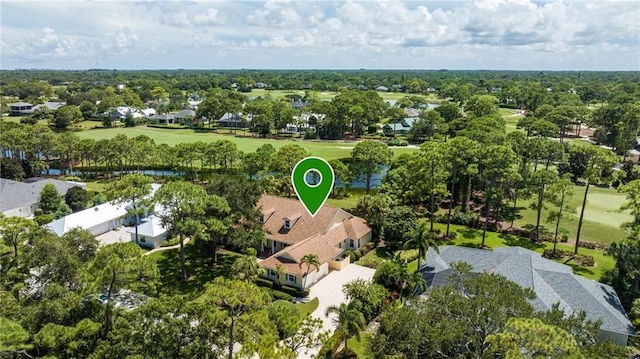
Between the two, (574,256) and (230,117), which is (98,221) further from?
(230,117)

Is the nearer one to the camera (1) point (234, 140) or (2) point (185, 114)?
(1) point (234, 140)

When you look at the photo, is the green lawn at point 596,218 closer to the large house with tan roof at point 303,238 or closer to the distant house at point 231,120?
the large house with tan roof at point 303,238

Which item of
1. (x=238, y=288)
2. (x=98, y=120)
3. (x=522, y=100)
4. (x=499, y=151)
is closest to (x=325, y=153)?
(x=499, y=151)

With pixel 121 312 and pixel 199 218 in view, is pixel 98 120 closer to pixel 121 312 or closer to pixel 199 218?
pixel 199 218

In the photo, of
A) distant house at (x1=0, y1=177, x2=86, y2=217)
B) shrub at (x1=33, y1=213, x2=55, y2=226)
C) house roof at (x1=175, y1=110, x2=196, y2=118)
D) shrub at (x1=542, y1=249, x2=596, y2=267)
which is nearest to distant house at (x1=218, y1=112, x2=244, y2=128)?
house roof at (x1=175, y1=110, x2=196, y2=118)

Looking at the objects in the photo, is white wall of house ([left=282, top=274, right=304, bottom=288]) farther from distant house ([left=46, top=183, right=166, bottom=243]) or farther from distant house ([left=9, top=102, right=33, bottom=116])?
distant house ([left=9, top=102, right=33, bottom=116])

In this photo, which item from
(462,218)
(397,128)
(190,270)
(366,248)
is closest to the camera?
(190,270)

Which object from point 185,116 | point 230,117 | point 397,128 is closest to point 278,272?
point 397,128
